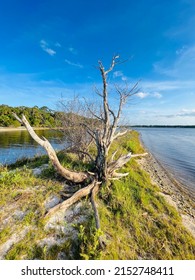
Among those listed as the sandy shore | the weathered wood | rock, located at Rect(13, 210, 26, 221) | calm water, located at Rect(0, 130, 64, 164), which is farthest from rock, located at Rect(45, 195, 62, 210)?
calm water, located at Rect(0, 130, 64, 164)

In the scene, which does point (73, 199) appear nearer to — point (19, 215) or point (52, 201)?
point (52, 201)

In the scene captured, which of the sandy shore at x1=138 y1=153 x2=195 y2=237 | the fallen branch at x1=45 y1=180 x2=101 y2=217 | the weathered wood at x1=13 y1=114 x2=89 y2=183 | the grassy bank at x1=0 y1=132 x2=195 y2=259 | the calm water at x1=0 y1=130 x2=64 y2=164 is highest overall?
the weathered wood at x1=13 y1=114 x2=89 y2=183

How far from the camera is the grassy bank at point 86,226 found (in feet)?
11.1

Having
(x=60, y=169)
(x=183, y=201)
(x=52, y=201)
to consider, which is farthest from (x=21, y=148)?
(x=183, y=201)

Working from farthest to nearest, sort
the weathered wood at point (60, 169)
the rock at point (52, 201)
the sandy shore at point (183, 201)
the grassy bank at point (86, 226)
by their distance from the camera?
the sandy shore at point (183, 201) → the weathered wood at point (60, 169) → the rock at point (52, 201) → the grassy bank at point (86, 226)

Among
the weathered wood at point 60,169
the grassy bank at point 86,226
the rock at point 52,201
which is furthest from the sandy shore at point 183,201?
the rock at point 52,201

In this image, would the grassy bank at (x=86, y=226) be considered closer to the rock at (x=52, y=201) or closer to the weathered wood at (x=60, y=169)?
the rock at (x=52, y=201)

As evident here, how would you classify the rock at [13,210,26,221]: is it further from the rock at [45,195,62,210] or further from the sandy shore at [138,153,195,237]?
the sandy shore at [138,153,195,237]

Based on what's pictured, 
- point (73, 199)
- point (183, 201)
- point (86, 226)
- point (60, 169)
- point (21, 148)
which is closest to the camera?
point (86, 226)

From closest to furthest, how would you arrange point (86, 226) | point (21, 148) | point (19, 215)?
1. point (86, 226)
2. point (19, 215)
3. point (21, 148)

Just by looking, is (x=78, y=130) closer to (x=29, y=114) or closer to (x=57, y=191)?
(x=57, y=191)

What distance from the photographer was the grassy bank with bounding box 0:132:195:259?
3.39m

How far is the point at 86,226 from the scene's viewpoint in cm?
397

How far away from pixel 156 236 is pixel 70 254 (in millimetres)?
2259
